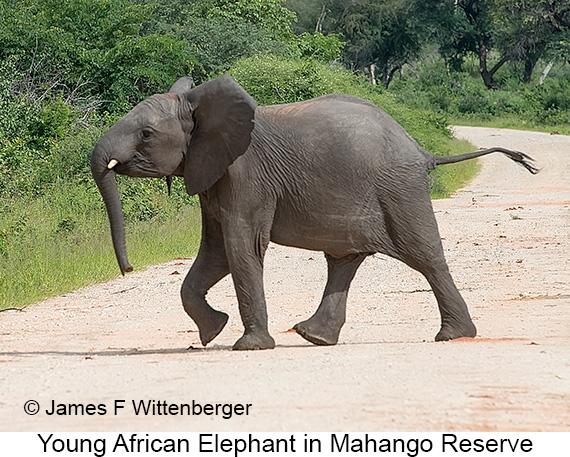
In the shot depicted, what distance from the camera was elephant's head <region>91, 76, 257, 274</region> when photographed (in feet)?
25.3

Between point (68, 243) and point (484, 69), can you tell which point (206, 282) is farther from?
point (484, 69)

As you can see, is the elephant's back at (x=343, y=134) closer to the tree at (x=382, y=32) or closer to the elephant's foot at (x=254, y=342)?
the elephant's foot at (x=254, y=342)

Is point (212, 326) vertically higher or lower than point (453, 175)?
higher

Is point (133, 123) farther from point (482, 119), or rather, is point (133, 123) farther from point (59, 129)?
point (482, 119)

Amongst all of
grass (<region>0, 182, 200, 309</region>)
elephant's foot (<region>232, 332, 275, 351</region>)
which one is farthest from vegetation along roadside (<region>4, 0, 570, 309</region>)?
elephant's foot (<region>232, 332, 275, 351</region>)

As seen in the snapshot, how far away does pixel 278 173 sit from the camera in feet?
25.7

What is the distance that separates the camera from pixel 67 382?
6.20m

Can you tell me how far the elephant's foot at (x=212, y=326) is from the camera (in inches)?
323

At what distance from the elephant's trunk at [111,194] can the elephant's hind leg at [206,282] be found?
55 centimetres

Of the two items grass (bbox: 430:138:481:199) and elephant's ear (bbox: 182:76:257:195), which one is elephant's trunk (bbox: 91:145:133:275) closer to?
elephant's ear (bbox: 182:76:257:195)

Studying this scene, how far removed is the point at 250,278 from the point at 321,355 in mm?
985

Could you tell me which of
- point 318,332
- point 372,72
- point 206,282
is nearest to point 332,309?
point 318,332

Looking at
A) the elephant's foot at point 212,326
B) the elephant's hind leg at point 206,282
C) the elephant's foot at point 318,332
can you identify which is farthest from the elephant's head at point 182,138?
the elephant's foot at point 318,332

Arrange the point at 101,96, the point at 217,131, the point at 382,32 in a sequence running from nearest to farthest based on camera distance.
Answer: the point at 217,131
the point at 101,96
the point at 382,32
